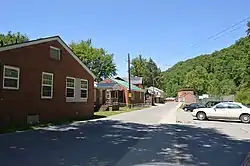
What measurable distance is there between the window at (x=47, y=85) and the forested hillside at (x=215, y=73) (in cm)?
3054

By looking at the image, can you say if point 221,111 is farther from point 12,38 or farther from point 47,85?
point 12,38

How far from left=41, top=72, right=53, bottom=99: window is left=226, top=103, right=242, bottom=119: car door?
13.4m

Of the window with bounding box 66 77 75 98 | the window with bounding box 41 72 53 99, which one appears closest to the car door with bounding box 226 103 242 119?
the window with bounding box 66 77 75 98

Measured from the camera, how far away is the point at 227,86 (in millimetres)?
69562

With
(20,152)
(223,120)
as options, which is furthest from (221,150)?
(223,120)

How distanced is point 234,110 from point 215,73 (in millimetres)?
64502

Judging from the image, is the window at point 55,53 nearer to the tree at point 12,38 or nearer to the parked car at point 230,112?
the parked car at point 230,112

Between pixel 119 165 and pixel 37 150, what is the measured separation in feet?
10.8

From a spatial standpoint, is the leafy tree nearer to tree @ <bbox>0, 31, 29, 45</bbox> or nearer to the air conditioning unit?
tree @ <bbox>0, 31, 29, 45</bbox>

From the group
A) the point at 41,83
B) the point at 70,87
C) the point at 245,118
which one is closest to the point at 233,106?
the point at 245,118

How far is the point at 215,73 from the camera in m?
86.6

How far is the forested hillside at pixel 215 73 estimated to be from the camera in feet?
194

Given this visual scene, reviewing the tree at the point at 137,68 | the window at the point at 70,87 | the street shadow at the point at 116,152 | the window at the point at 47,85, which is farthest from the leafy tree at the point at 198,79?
the street shadow at the point at 116,152

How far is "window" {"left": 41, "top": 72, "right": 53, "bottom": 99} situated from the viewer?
21.1 m
